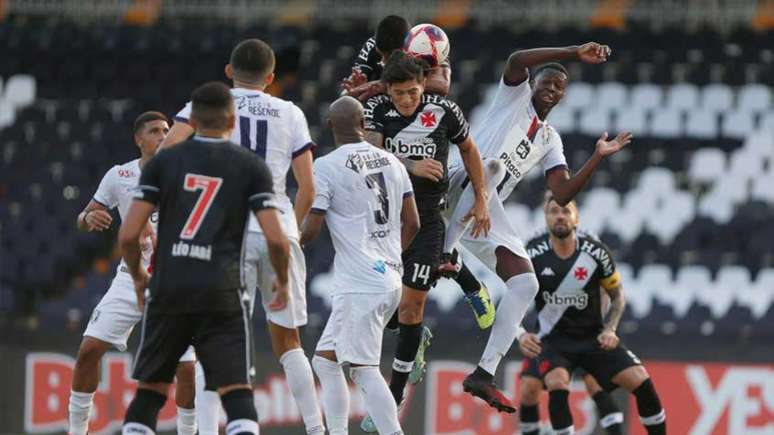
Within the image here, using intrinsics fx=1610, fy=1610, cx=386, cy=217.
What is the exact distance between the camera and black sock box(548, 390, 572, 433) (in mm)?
14375

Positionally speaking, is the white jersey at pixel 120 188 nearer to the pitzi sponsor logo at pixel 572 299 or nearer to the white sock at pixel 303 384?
the white sock at pixel 303 384

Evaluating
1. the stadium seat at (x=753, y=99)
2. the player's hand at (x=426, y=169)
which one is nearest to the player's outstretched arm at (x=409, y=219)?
the player's hand at (x=426, y=169)

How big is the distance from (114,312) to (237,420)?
2959mm

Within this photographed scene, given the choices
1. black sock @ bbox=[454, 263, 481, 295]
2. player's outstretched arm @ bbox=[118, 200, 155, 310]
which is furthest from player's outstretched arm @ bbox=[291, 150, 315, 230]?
black sock @ bbox=[454, 263, 481, 295]

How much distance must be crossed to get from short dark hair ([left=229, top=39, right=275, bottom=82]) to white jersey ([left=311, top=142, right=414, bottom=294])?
2.98 ft

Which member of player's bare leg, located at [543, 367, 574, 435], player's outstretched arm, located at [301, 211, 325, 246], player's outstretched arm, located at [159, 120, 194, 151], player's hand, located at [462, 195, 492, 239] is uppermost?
player's outstretched arm, located at [159, 120, 194, 151]

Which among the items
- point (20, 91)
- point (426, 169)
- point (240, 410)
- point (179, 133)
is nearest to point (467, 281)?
point (426, 169)

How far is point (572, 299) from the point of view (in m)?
14.9

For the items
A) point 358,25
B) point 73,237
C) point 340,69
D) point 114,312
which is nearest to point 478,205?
point 114,312

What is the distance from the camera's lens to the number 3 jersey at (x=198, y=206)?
8.83 meters

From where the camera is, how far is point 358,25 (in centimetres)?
2553

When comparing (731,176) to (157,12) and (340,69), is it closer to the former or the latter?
(340,69)

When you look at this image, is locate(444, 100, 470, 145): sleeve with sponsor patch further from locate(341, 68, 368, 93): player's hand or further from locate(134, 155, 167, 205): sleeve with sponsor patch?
locate(134, 155, 167, 205): sleeve with sponsor patch

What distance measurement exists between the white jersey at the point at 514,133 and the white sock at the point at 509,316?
784 mm
